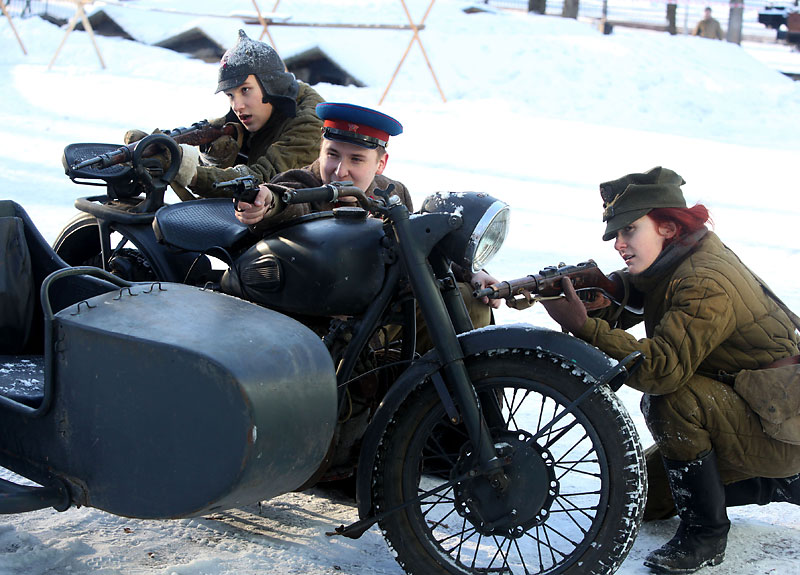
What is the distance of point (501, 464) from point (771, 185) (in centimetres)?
861

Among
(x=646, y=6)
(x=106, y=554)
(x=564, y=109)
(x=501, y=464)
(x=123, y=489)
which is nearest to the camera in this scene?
(x=123, y=489)

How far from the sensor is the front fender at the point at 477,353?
2631 mm

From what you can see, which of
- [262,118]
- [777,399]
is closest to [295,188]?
[262,118]

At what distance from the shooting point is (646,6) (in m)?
25.0

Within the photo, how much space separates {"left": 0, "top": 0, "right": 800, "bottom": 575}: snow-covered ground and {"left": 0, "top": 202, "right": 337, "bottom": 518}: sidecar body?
45 centimetres

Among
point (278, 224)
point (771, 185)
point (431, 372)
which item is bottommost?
point (771, 185)

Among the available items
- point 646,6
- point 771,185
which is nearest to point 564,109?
point 771,185

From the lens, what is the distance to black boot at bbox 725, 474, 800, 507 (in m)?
3.27

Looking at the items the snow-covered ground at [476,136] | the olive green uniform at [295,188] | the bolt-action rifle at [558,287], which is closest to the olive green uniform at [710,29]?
the snow-covered ground at [476,136]

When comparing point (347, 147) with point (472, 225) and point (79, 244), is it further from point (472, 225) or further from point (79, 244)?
point (79, 244)

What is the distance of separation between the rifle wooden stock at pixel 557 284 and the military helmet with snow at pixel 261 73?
5.80ft

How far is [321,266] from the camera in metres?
2.76

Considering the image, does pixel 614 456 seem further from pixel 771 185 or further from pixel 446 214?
pixel 771 185

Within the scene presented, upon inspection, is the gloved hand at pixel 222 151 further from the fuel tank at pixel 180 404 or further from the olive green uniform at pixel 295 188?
the fuel tank at pixel 180 404
